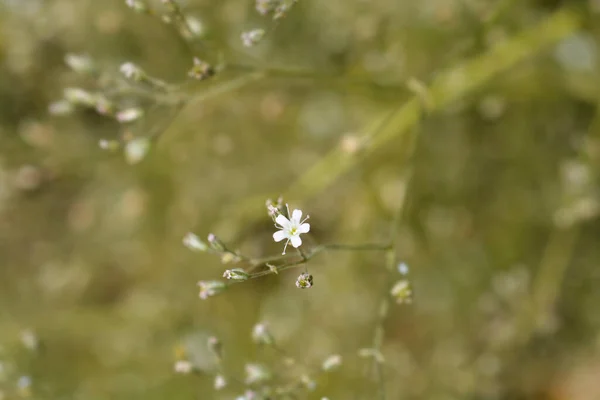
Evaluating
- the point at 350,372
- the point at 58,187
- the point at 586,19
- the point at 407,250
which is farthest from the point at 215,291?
the point at 58,187

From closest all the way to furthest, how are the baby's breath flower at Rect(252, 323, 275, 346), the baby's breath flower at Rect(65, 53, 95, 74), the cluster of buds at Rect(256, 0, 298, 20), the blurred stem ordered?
the cluster of buds at Rect(256, 0, 298, 20), the baby's breath flower at Rect(252, 323, 275, 346), the baby's breath flower at Rect(65, 53, 95, 74), the blurred stem

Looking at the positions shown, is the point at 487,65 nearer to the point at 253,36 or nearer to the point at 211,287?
the point at 253,36

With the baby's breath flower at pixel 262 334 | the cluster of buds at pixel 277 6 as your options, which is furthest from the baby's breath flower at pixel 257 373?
the cluster of buds at pixel 277 6

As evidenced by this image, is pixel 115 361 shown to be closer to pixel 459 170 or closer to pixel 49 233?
pixel 49 233

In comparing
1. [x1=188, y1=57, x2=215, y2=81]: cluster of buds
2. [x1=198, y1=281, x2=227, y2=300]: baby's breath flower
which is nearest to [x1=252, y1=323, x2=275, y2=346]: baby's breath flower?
[x1=198, y1=281, x2=227, y2=300]: baby's breath flower

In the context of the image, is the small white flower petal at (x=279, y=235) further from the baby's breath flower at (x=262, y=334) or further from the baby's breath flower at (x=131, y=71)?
the baby's breath flower at (x=131, y=71)

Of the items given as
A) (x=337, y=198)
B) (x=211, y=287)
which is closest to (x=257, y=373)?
(x=211, y=287)

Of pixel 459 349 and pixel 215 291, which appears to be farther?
pixel 459 349

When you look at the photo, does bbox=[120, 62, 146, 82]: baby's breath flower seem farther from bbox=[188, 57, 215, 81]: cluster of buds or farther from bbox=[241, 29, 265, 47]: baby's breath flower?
bbox=[241, 29, 265, 47]: baby's breath flower
